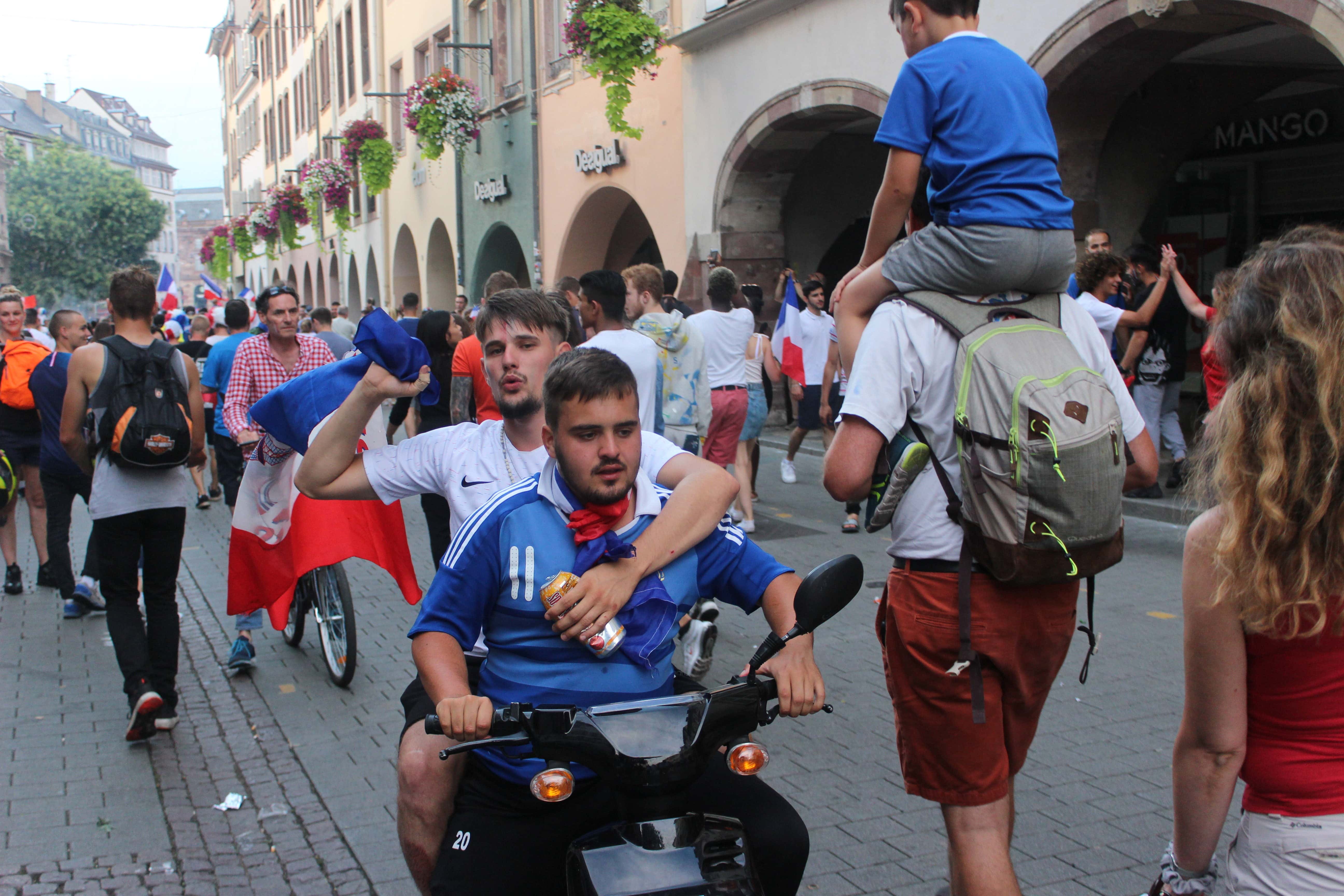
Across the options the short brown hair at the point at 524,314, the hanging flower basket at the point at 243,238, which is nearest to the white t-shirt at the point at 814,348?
the short brown hair at the point at 524,314

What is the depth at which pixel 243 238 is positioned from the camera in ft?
149

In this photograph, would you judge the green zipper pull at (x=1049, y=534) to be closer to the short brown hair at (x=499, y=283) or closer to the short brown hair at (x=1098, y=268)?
the short brown hair at (x=499, y=283)

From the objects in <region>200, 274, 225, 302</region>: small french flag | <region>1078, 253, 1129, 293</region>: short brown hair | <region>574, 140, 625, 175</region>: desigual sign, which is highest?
<region>574, 140, 625, 175</region>: desigual sign

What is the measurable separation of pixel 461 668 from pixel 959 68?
167 centimetres

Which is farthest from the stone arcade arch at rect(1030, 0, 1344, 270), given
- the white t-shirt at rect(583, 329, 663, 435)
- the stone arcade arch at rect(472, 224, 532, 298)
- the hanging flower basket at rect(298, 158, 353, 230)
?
the hanging flower basket at rect(298, 158, 353, 230)

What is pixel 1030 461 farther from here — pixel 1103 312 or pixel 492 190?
pixel 492 190

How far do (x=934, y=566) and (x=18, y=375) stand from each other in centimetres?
737

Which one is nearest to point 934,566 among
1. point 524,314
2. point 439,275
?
point 524,314

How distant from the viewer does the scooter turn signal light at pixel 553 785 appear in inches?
79.7

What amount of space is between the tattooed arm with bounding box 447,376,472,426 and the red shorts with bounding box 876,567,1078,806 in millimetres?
4290

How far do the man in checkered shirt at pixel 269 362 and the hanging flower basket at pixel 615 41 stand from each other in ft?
31.7

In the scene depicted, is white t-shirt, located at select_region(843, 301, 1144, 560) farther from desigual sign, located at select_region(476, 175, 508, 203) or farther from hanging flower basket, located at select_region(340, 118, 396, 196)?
hanging flower basket, located at select_region(340, 118, 396, 196)

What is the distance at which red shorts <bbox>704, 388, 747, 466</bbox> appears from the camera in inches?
346

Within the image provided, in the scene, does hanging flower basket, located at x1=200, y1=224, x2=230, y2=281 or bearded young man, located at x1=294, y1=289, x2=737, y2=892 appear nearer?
bearded young man, located at x1=294, y1=289, x2=737, y2=892
